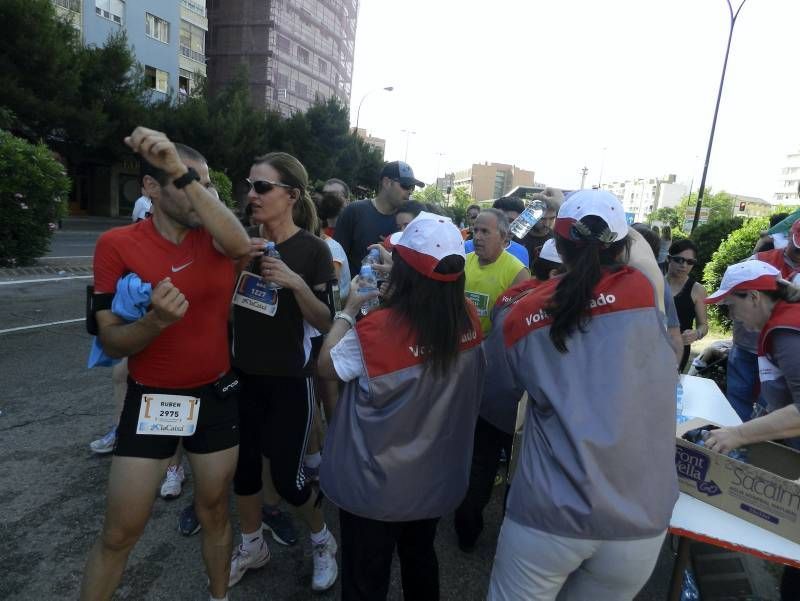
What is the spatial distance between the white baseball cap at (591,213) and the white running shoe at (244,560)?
2150mm

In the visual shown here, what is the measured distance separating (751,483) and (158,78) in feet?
127

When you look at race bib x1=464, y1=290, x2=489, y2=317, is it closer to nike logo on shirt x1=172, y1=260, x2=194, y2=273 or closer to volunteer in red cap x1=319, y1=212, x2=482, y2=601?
volunteer in red cap x1=319, y1=212, x2=482, y2=601

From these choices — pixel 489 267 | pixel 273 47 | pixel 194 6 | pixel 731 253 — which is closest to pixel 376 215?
pixel 489 267

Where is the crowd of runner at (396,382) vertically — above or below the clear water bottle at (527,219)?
below

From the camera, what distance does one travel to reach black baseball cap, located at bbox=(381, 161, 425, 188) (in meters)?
4.09

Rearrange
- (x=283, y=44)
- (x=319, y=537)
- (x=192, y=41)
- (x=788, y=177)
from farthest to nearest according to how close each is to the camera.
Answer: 1. (x=788, y=177)
2. (x=283, y=44)
3. (x=192, y=41)
4. (x=319, y=537)

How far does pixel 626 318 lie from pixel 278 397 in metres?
1.59

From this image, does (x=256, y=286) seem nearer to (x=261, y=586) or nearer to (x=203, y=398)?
(x=203, y=398)

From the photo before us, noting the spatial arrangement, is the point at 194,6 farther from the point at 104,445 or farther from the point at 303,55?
the point at 104,445

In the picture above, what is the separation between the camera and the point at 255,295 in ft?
7.70

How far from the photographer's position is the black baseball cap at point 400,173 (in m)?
4.09

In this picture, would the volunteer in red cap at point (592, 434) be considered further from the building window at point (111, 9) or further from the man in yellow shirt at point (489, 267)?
the building window at point (111, 9)

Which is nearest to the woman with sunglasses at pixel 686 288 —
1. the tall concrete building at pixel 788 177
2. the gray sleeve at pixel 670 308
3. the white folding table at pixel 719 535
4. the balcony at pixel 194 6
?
the gray sleeve at pixel 670 308

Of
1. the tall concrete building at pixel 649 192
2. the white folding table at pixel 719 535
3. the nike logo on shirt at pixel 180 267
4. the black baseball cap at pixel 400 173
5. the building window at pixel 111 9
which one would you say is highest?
the tall concrete building at pixel 649 192
